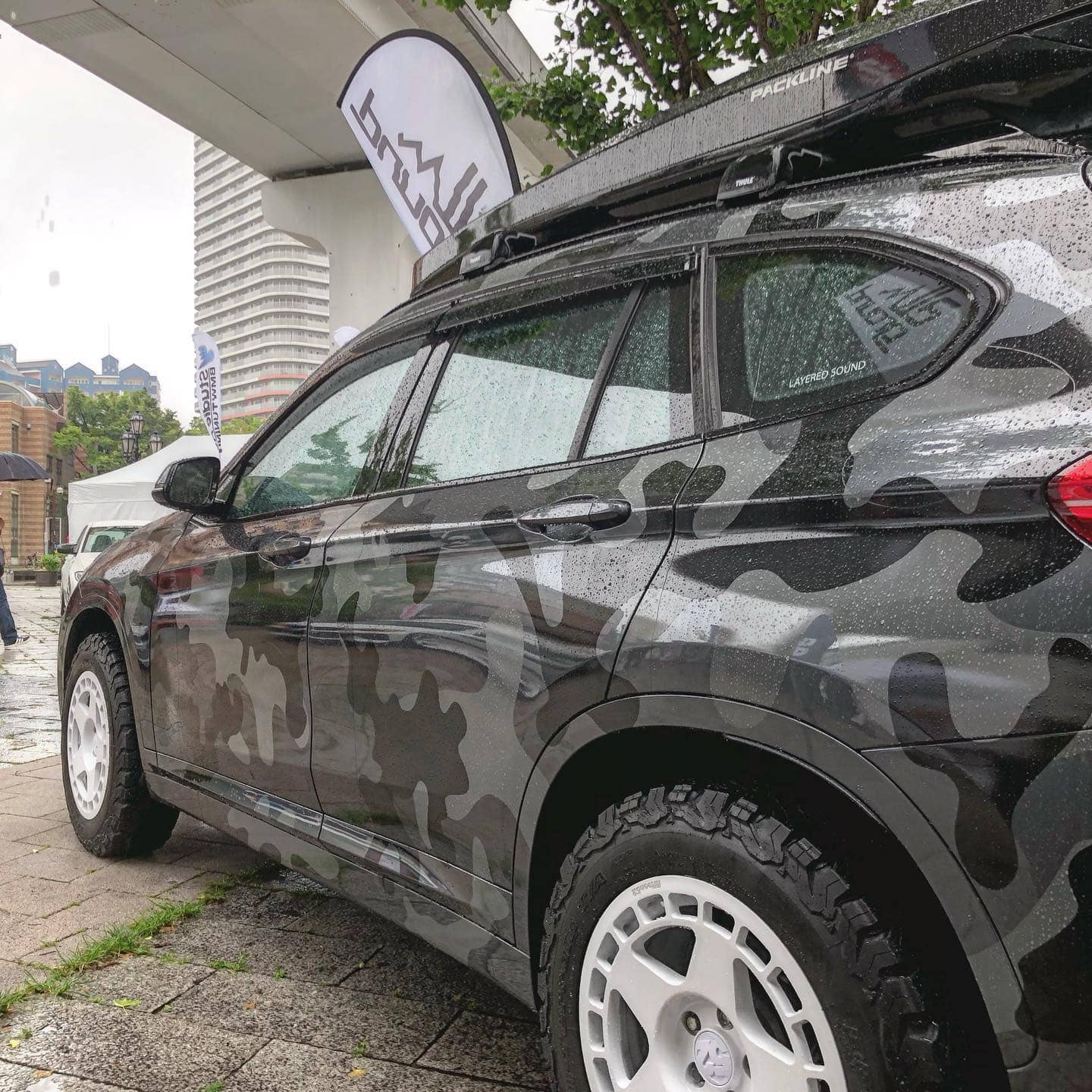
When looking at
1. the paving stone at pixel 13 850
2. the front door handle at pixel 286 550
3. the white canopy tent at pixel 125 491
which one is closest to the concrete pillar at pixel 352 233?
the white canopy tent at pixel 125 491

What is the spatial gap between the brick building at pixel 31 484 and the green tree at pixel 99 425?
1465mm

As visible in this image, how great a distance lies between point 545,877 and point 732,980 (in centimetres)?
51

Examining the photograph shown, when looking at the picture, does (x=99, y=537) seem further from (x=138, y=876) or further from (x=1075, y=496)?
(x=1075, y=496)

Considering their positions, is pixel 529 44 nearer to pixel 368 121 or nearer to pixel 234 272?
pixel 368 121

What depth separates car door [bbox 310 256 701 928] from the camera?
177cm

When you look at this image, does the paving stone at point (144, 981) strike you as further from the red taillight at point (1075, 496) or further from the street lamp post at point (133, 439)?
the street lamp post at point (133, 439)

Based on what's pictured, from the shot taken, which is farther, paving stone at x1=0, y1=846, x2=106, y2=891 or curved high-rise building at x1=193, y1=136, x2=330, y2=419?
curved high-rise building at x1=193, y1=136, x2=330, y2=419

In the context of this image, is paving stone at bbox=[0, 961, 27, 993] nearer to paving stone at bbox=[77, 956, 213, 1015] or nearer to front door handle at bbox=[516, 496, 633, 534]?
paving stone at bbox=[77, 956, 213, 1015]

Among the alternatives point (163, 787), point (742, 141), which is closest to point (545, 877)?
point (742, 141)

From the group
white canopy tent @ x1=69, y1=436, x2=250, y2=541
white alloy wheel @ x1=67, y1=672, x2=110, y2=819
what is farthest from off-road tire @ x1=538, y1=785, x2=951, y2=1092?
white canopy tent @ x1=69, y1=436, x2=250, y2=541

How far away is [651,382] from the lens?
1876 mm

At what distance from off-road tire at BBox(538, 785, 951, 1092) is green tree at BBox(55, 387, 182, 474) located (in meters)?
73.5

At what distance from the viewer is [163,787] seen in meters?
3.36

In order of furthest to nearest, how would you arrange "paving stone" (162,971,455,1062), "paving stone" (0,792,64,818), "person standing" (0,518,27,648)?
"person standing" (0,518,27,648)
"paving stone" (0,792,64,818)
"paving stone" (162,971,455,1062)
